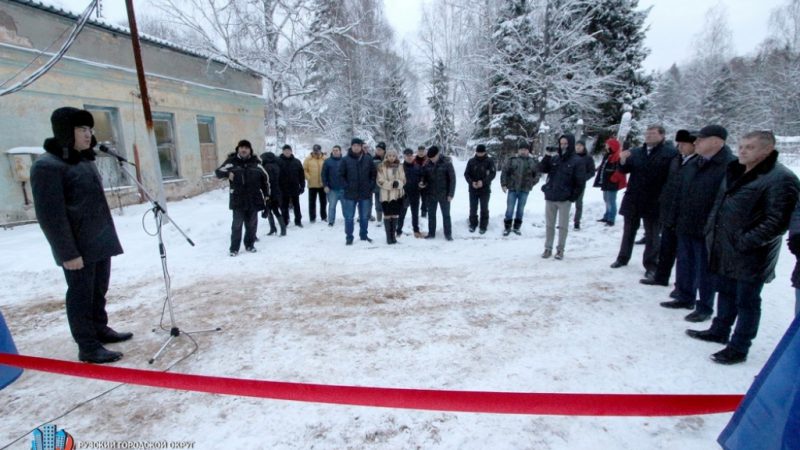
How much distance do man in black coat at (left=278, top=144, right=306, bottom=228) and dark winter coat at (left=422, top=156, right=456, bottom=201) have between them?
3.04 metres

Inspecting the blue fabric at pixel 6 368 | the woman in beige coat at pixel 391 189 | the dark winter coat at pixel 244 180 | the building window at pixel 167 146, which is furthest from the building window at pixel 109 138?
the blue fabric at pixel 6 368

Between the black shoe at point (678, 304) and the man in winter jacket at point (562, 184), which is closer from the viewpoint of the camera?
the black shoe at point (678, 304)

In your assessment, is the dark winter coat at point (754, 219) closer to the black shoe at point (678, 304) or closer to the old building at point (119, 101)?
the black shoe at point (678, 304)

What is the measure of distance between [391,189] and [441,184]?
1.07 meters

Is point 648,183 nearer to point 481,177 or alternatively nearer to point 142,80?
point 481,177

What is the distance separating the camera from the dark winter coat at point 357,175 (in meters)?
7.37

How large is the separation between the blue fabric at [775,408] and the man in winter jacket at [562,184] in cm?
462

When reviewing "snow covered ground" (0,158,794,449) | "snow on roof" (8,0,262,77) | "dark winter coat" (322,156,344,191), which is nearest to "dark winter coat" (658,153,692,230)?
"snow covered ground" (0,158,794,449)

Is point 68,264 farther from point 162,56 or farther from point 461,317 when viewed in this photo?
point 162,56

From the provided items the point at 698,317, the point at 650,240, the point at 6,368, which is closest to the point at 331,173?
the point at 650,240

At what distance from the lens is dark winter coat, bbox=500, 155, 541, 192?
802cm

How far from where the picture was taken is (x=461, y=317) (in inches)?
160

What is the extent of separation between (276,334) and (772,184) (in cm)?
435

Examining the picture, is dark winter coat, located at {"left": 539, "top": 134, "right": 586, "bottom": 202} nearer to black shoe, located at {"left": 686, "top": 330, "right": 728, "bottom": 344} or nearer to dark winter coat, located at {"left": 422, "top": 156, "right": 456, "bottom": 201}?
dark winter coat, located at {"left": 422, "top": 156, "right": 456, "bottom": 201}
